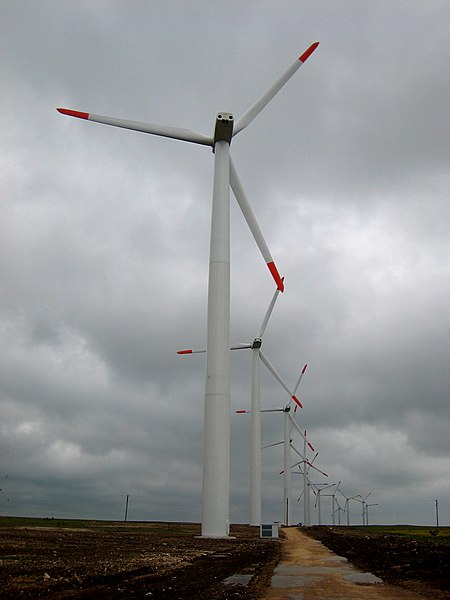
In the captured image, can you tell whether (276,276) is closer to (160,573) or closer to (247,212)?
(247,212)

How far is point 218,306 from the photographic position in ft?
132

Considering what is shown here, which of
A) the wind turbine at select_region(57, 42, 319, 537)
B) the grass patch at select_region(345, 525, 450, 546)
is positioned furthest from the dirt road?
the grass patch at select_region(345, 525, 450, 546)

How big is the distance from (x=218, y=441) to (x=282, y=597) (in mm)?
21624

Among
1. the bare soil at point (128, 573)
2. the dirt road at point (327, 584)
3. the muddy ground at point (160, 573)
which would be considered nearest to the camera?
the bare soil at point (128, 573)

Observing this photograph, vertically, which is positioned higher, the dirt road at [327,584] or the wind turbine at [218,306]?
the wind turbine at [218,306]

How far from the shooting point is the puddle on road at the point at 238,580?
19.3m

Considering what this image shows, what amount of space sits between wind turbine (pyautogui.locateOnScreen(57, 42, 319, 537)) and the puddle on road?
16.4 metres

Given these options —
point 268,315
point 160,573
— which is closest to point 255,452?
point 268,315

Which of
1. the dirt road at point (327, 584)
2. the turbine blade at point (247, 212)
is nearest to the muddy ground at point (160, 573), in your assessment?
the dirt road at point (327, 584)

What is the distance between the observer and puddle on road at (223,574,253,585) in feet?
63.3

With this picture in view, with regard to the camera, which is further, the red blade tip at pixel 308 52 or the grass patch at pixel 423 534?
the grass patch at pixel 423 534

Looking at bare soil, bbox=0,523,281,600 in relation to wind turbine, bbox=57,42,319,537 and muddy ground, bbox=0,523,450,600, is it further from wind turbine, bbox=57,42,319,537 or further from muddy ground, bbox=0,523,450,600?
wind turbine, bbox=57,42,319,537

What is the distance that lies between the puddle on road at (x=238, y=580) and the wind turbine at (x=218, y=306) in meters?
16.4

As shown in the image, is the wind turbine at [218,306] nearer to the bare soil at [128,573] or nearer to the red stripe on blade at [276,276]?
the red stripe on blade at [276,276]
